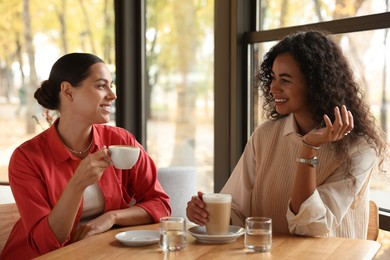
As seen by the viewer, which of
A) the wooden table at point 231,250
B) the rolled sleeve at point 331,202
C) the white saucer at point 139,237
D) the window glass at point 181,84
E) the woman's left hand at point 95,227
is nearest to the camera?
the wooden table at point 231,250

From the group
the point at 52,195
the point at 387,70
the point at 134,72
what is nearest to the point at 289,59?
the point at 387,70

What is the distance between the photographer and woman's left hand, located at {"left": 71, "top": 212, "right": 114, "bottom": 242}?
2.00m

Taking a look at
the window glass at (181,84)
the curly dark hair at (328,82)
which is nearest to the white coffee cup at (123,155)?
the curly dark hair at (328,82)

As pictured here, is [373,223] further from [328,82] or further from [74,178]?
[74,178]

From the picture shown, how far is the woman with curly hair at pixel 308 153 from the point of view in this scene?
76.6 inches

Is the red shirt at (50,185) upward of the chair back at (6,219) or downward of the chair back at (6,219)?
upward

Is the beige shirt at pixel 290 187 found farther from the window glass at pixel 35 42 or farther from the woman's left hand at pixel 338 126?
the window glass at pixel 35 42

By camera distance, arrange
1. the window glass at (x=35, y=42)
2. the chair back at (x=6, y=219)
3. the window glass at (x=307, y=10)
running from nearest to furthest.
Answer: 1. the chair back at (x=6, y=219)
2. the window glass at (x=307, y=10)
3. the window glass at (x=35, y=42)

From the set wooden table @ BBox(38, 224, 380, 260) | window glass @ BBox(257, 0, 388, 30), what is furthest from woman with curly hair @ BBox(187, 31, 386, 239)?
window glass @ BBox(257, 0, 388, 30)

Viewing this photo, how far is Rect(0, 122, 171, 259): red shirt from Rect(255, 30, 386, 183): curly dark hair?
70cm

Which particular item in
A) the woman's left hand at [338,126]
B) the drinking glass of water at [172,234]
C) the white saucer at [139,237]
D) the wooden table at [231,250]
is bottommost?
the wooden table at [231,250]

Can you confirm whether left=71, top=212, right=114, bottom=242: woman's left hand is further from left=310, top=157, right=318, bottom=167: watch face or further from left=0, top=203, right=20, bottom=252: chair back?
left=310, top=157, right=318, bottom=167: watch face

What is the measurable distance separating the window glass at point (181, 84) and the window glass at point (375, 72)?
104cm

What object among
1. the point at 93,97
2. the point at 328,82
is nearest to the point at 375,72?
the point at 328,82
